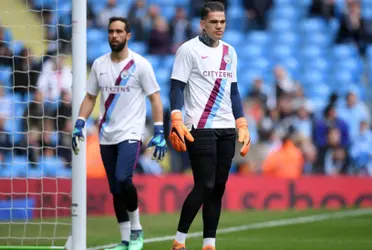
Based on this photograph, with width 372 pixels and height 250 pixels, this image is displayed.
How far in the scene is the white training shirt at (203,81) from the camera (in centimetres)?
830

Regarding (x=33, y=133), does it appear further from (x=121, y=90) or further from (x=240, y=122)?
(x=240, y=122)

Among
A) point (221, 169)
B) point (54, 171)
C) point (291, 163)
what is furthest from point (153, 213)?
point (221, 169)

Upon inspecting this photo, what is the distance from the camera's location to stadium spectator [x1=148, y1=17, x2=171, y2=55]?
20250 mm

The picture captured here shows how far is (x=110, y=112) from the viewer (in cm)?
924

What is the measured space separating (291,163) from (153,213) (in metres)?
3.29

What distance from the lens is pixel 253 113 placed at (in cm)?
1888

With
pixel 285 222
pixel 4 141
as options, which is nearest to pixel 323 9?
pixel 285 222

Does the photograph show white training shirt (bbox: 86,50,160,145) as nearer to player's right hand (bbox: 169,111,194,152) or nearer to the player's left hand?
the player's left hand

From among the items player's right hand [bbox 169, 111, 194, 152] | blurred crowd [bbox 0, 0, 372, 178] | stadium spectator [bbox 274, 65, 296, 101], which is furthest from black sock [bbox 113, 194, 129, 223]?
stadium spectator [bbox 274, 65, 296, 101]

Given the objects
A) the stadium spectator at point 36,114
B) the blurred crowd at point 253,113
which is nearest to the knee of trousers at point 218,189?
the blurred crowd at point 253,113

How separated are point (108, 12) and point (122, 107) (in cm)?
1158

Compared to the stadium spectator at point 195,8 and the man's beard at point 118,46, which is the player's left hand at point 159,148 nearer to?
the man's beard at point 118,46

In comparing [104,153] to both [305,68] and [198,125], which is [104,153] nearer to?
[198,125]

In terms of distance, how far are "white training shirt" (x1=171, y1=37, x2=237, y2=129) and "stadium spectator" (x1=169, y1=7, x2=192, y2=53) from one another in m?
12.0
